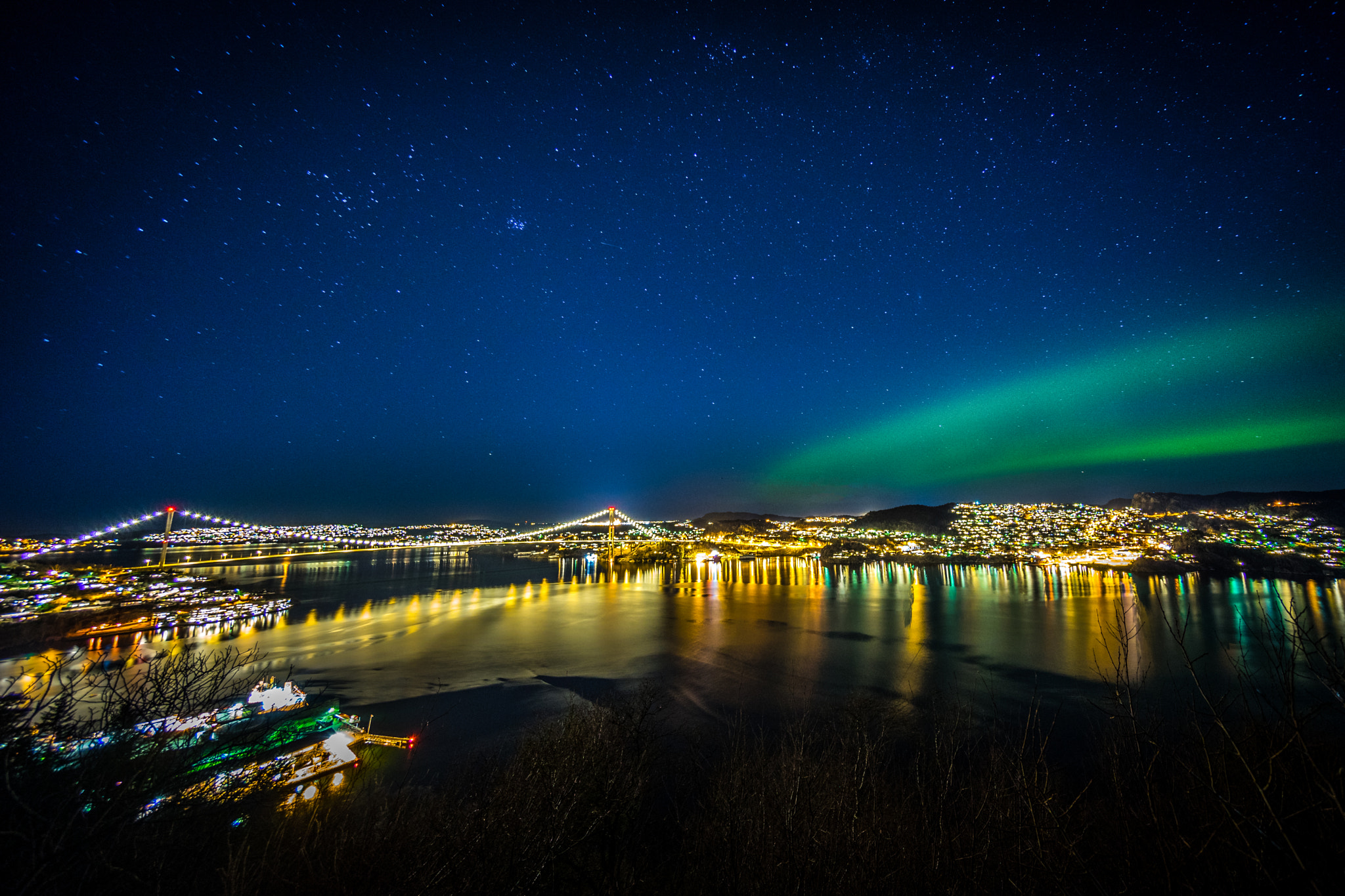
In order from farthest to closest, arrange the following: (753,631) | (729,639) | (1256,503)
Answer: (1256,503), (753,631), (729,639)

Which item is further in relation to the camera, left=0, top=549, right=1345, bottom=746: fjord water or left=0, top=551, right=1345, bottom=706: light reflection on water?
left=0, top=551, right=1345, bottom=706: light reflection on water

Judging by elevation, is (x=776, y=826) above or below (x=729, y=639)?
above

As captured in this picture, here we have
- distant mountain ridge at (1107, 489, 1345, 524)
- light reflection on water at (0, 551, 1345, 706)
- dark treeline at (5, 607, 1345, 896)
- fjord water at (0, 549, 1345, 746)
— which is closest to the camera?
dark treeline at (5, 607, 1345, 896)

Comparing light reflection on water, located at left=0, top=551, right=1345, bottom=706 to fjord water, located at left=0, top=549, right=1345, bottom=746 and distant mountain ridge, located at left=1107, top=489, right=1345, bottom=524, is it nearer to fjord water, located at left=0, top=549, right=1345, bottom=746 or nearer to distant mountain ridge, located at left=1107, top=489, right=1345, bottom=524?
fjord water, located at left=0, top=549, right=1345, bottom=746

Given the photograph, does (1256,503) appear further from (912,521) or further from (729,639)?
(729,639)

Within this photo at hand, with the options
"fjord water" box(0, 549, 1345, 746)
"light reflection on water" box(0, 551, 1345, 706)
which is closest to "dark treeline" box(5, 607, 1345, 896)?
"fjord water" box(0, 549, 1345, 746)

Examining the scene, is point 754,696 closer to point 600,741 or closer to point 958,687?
point 958,687

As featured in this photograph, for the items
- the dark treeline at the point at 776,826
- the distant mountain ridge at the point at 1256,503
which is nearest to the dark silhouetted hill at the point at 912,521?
the distant mountain ridge at the point at 1256,503

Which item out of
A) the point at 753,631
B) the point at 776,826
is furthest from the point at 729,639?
the point at 776,826

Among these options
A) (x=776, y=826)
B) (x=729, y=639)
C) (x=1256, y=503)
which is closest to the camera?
(x=776, y=826)
